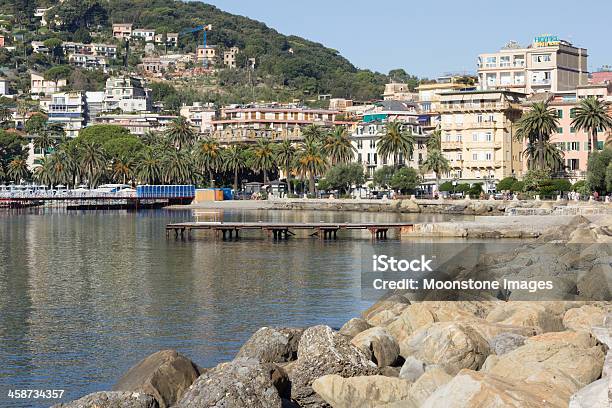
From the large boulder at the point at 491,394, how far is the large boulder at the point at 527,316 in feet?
25.3

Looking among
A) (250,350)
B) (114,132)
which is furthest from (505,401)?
(114,132)

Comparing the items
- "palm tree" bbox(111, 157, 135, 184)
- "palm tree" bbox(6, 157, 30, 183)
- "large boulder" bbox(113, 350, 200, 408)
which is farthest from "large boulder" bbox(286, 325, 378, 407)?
"palm tree" bbox(6, 157, 30, 183)

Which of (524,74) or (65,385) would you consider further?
(524,74)

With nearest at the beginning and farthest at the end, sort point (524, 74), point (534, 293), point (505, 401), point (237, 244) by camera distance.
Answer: point (505, 401) → point (534, 293) → point (237, 244) → point (524, 74)

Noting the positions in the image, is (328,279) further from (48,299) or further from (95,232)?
(95,232)

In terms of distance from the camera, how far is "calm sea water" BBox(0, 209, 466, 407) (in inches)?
1171

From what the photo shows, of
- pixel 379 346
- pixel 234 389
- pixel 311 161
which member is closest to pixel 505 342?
pixel 379 346

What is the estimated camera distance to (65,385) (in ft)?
87.5

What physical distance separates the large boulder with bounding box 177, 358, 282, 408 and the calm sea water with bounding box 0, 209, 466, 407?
7840 millimetres

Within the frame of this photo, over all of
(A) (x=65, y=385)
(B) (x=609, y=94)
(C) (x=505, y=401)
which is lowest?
(A) (x=65, y=385)

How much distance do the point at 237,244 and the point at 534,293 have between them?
4256 centimetres

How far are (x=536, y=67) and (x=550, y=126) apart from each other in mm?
37850

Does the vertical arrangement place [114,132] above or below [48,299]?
above

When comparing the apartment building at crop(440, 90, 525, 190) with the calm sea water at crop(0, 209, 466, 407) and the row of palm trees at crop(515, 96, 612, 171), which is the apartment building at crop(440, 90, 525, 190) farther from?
the calm sea water at crop(0, 209, 466, 407)
